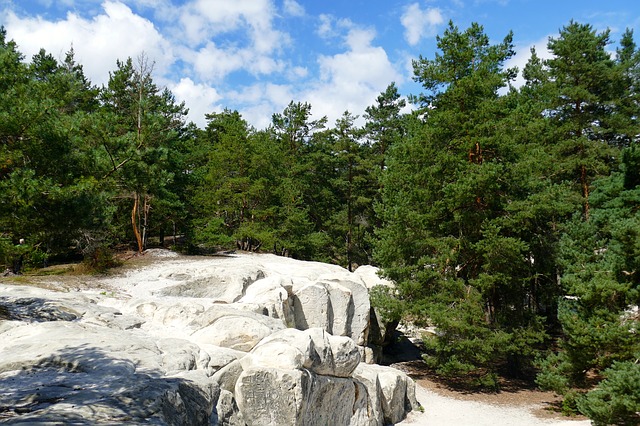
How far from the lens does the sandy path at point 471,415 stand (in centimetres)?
1183

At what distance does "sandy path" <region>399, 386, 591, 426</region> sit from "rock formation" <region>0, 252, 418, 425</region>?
0.69 m

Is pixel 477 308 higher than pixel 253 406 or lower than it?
higher

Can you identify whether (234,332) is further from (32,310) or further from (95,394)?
(95,394)

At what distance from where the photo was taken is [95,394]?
177 inches

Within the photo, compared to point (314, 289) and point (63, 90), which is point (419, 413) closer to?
point (314, 289)

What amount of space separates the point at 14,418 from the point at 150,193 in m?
17.8

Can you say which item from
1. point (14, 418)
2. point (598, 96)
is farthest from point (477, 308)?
point (598, 96)

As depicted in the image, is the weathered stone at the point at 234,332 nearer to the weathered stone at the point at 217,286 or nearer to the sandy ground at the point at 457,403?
A: the weathered stone at the point at 217,286

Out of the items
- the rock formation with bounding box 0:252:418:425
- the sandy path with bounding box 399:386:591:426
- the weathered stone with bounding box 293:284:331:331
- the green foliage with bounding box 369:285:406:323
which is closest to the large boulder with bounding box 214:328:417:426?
the rock formation with bounding box 0:252:418:425

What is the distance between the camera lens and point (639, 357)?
Answer: 9477 mm

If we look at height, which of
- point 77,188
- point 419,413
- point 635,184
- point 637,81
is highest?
point 637,81

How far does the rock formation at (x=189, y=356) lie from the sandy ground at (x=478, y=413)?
2.59ft

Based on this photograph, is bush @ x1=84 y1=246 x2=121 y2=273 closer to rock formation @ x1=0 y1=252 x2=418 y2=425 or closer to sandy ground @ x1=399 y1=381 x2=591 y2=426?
rock formation @ x1=0 y1=252 x2=418 y2=425

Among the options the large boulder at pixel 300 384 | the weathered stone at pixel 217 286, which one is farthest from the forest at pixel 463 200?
the large boulder at pixel 300 384
